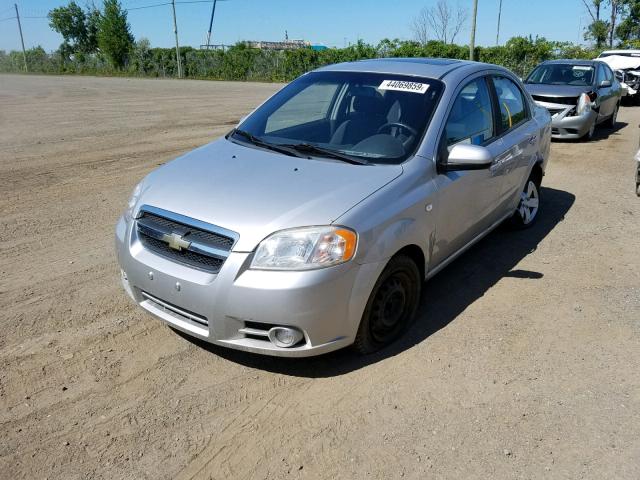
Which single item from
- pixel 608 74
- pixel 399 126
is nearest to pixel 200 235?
pixel 399 126

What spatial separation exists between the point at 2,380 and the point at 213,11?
84.2 meters

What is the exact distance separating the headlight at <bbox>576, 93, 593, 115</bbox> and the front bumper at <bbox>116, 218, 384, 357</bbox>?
9442 millimetres

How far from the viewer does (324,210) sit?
2961 mm

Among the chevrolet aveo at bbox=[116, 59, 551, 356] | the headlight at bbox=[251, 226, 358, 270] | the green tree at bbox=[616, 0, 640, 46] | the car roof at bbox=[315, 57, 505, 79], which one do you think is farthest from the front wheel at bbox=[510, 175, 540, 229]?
the green tree at bbox=[616, 0, 640, 46]

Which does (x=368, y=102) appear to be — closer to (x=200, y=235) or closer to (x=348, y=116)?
(x=348, y=116)

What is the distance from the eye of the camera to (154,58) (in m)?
47.6

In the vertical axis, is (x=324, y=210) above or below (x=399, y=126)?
below

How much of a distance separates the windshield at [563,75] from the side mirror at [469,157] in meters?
9.52

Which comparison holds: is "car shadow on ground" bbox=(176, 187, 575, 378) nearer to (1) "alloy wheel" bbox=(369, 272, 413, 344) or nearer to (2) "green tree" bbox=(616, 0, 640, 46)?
(1) "alloy wheel" bbox=(369, 272, 413, 344)

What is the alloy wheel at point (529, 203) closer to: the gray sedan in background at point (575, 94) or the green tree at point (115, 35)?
the gray sedan in background at point (575, 94)

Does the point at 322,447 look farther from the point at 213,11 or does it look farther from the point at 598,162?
the point at 213,11

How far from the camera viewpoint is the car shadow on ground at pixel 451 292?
3.35 m

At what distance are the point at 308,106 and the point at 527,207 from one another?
2637 millimetres

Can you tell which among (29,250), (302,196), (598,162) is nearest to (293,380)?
(302,196)
